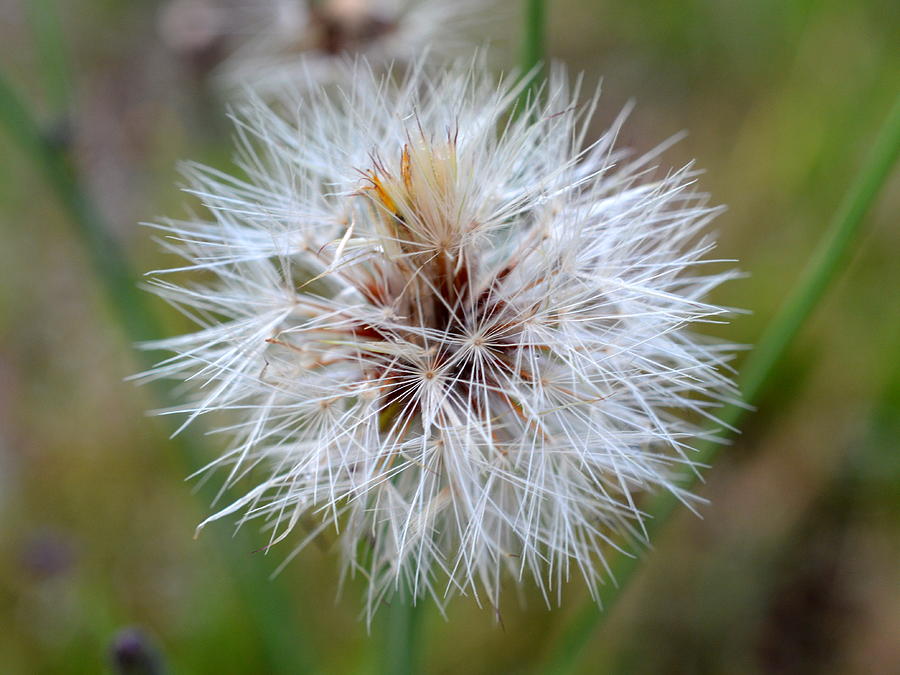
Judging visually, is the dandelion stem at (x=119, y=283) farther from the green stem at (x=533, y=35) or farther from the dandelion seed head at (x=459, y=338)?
the green stem at (x=533, y=35)

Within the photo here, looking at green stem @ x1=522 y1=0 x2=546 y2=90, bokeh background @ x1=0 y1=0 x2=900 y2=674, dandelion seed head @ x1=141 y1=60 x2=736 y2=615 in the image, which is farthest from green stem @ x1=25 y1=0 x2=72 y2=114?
green stem @ x1=522 y1=0 x2=546 y2=90

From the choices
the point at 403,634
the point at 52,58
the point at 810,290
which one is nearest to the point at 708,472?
the point at 810,290

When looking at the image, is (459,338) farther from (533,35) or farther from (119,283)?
(119,283)

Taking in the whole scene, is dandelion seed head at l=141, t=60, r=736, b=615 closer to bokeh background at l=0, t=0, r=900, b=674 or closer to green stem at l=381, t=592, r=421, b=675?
green stem at l=381, t=592, r=421, b=675

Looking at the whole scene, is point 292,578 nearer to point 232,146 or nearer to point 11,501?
point 11,501

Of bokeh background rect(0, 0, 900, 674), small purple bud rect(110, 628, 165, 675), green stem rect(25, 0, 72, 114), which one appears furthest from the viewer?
bokeh background rect(0, 0, 900, 674)

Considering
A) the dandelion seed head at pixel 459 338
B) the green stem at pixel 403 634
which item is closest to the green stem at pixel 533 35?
the dandelion seed head at pixel 459 338
